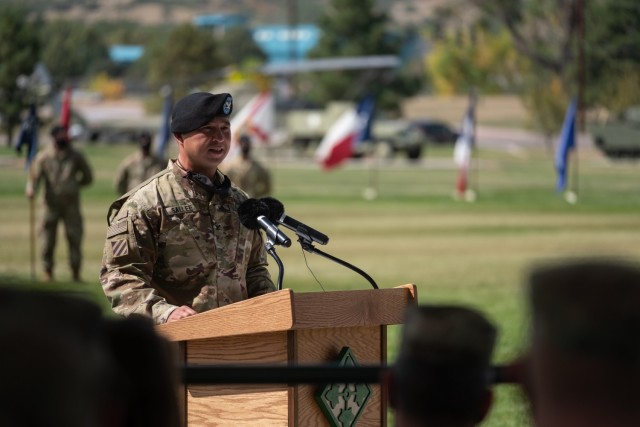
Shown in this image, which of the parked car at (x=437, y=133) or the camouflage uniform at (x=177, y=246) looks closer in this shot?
the camouflage uniform at (x=177, y=246)

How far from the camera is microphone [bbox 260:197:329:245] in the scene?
16.7 feet

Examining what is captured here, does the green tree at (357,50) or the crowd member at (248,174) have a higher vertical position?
the green tree at (357,50)

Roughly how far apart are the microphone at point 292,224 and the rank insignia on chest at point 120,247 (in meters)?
0.58

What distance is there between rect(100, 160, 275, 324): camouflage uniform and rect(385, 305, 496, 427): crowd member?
3.56 meters

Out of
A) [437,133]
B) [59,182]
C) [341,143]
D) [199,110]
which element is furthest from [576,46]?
[199,110]

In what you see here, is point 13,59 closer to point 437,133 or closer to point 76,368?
point 437,133

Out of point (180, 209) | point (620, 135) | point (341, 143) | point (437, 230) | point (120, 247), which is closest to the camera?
point (120, 247)

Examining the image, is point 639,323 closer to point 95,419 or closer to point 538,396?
point 538,396

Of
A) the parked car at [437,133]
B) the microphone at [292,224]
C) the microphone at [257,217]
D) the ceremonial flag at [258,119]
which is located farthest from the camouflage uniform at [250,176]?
the parked car at [437,133]

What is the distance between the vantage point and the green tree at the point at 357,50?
130m

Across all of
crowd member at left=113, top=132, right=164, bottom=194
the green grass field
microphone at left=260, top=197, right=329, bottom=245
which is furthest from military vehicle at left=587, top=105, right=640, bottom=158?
microphone at left=260, top=197, right=329, bottom=245

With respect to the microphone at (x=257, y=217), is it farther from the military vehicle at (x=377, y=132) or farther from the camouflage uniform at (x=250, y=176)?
the military vehicle at (x=377, y=132)

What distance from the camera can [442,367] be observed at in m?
1.90

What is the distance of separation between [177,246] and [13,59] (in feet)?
189
